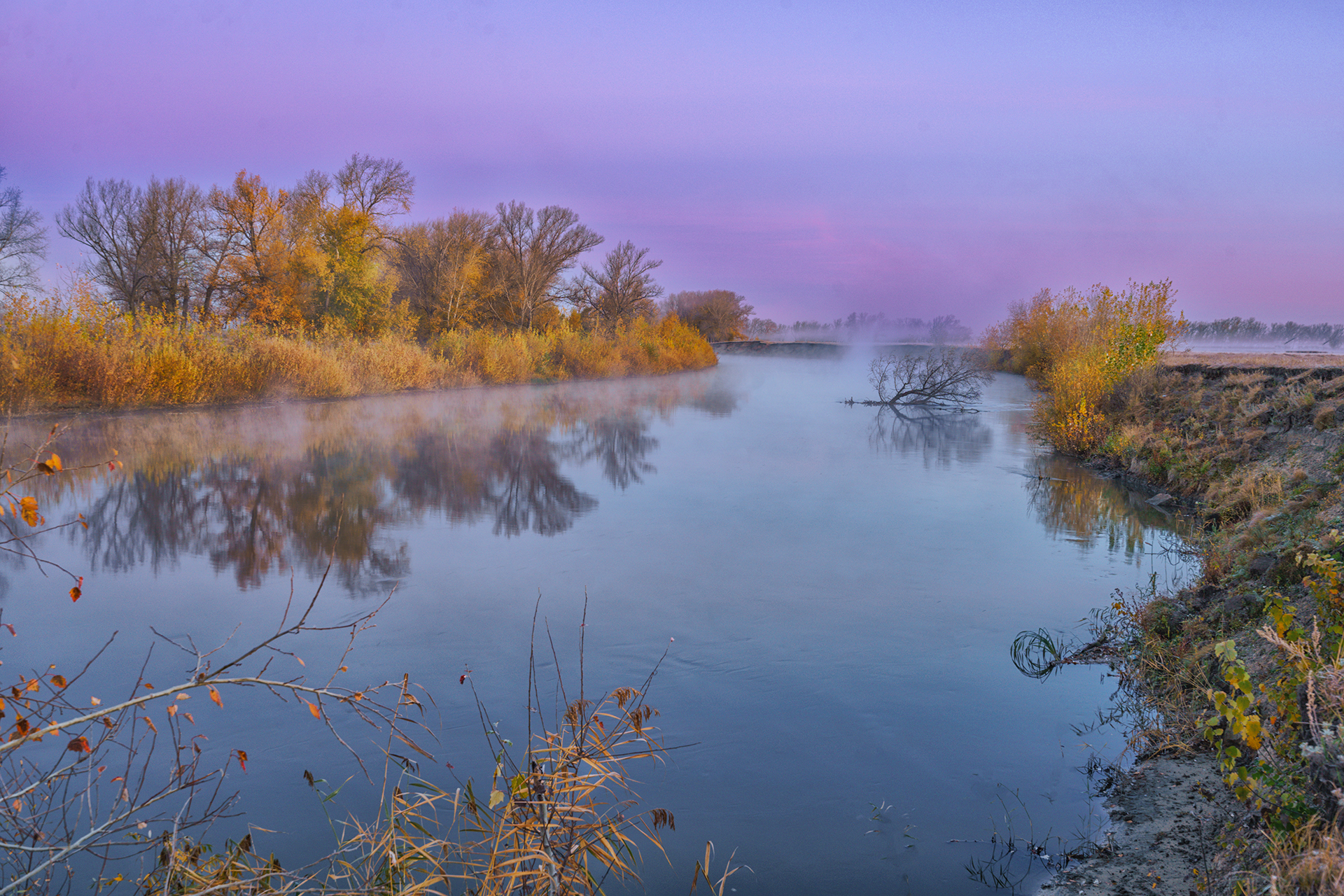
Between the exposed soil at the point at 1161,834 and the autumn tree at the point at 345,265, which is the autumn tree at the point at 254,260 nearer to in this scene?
the autumn tree at the point at 345,265

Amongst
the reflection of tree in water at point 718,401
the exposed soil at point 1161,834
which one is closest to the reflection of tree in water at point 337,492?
the exposed soil at point 1161,834

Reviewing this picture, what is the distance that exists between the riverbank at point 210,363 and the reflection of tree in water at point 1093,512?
45.5ft

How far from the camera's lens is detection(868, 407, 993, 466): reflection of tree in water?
15.0 metres

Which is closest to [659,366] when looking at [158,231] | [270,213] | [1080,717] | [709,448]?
[270,213]

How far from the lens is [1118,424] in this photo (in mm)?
14688

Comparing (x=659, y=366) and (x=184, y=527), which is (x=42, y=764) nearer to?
(x=184, y=527)

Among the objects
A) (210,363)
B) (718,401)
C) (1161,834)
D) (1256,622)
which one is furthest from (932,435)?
(210,363)

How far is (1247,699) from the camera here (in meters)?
2.47

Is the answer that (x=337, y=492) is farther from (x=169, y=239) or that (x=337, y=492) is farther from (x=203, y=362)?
(x=169, y=239)

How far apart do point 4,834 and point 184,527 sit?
588 cm

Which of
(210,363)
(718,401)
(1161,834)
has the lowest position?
(1161,834)

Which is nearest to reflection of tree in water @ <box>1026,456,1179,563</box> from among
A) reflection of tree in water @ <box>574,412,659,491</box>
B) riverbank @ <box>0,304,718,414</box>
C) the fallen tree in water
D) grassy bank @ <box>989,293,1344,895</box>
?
grassy bank @ <box>989,293,1344,895</box>

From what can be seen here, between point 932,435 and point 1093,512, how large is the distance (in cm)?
774

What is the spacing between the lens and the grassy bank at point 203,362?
1443cm
